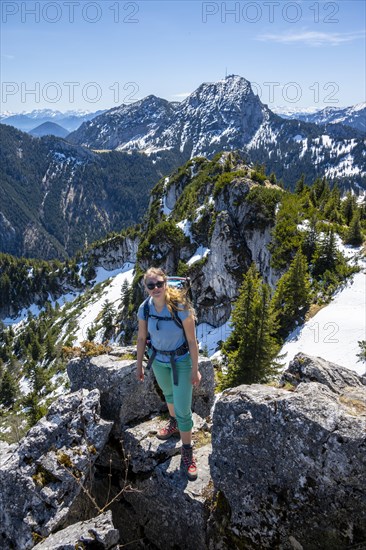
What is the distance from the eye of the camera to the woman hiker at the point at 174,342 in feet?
23.6

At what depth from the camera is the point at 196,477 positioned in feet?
25.0

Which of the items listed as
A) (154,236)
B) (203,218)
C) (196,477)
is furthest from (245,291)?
(154,236)

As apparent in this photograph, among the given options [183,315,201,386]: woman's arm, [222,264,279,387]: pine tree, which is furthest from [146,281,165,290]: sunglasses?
[222,264,279,387]: pine tree

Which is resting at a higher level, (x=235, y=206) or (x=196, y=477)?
(x=235, y=206)

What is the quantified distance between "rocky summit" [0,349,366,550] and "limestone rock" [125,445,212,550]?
2 centimetres

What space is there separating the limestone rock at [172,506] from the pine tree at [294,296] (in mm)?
23326

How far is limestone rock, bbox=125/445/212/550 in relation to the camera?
7.12 metres

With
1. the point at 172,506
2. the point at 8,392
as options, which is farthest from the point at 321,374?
the point at 8,392

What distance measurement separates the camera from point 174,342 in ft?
24.3

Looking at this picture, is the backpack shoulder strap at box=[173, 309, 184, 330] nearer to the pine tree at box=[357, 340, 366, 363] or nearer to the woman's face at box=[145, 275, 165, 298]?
the woman's face at box=[145, 275, 165, 298]

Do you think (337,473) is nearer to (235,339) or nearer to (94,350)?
(94,350)

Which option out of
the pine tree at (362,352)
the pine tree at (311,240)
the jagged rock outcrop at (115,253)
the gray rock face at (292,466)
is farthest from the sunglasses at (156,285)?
the jagged rock outcrop at (115,253)

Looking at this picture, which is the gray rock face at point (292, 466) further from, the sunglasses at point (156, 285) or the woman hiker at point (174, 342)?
the sunglasses at point (156, 285)

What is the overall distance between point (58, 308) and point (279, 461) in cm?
17108
